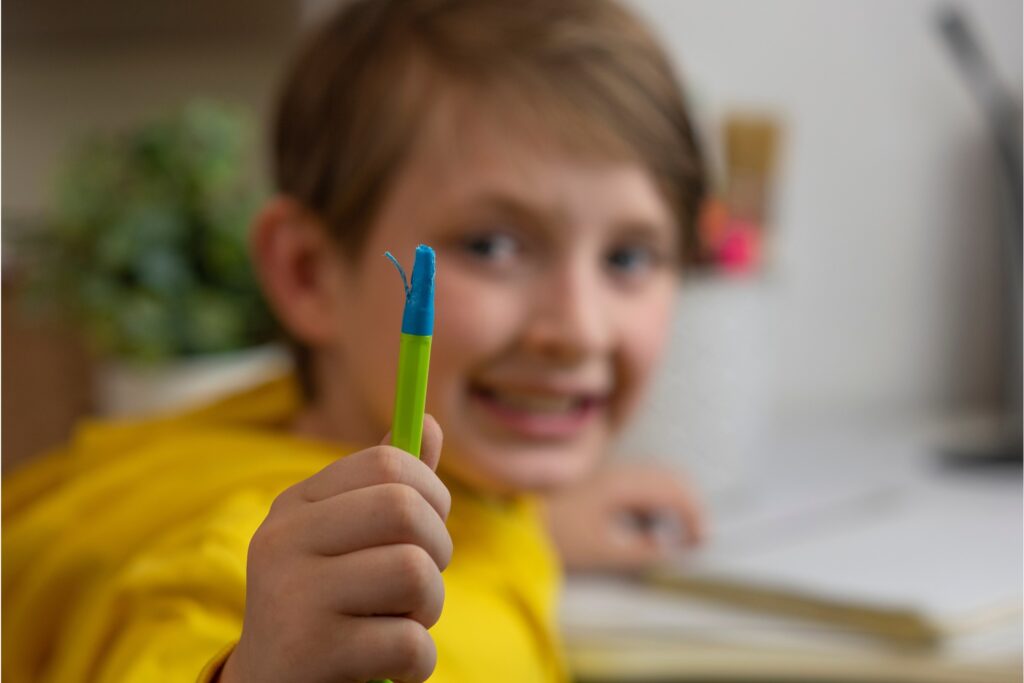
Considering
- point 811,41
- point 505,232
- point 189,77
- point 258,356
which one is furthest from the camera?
point 189,77

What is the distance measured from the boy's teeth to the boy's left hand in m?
0.12

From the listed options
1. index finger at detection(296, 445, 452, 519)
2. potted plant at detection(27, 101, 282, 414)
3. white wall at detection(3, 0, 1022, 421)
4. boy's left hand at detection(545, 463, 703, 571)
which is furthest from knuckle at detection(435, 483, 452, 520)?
white wall at detection(3, 0, 1022, 421)

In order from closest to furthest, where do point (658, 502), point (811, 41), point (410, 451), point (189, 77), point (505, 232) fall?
point (410, 451)
point (505, 232)
point (658, 502)
point (811, 41)
point (189, 77)

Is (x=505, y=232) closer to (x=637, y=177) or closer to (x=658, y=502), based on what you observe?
(x=637, y=177)

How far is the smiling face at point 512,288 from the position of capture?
24 cm

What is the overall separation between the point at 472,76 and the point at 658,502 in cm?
23

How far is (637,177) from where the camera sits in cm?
31

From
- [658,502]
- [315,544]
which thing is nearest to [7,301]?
[658,502]

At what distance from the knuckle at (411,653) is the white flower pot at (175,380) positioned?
0.43m

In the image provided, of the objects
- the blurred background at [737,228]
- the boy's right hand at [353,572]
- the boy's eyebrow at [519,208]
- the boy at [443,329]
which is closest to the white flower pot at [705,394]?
the blurred background at [737,228]

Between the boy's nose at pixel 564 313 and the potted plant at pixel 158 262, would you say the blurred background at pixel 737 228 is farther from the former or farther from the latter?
the boy's nose at pixel 564 313

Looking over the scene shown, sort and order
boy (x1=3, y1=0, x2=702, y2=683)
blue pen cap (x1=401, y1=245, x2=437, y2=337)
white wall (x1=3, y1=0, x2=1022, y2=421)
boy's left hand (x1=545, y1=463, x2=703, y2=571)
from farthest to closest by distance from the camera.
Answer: white wall (x1=3, y1=0, x2=1022, y2=421)
boy's left hand (x1=545, y1=463, x2=703, y2=571)
boy (x1=3, y1=0, x2=702, y2=683)
blue pen cap (x1=401, y1=245, x2=437, y2=337)

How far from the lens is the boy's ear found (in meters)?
0.29

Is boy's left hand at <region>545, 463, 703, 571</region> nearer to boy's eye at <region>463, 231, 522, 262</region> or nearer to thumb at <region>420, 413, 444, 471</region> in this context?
boy's eye at <region>463, 231, 522, 262</region>
